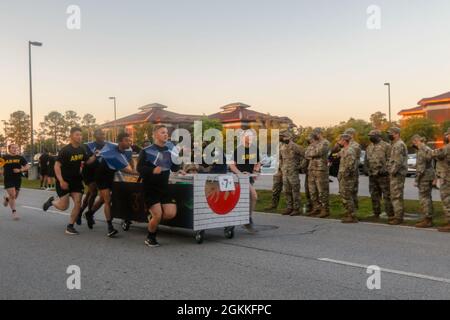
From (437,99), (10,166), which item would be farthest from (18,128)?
(10,166)

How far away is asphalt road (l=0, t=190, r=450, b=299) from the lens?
541 cm

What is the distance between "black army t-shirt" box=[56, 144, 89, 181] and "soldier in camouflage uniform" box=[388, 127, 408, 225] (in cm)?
659

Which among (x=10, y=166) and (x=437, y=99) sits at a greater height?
(x=437, y=99)

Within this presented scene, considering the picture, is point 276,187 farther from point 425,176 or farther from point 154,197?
point 154,197

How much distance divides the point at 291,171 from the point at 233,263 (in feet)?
19.5

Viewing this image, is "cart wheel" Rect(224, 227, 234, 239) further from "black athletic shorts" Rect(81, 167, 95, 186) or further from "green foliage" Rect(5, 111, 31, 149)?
"green foliage" Rect(5, 111, 31, 149)

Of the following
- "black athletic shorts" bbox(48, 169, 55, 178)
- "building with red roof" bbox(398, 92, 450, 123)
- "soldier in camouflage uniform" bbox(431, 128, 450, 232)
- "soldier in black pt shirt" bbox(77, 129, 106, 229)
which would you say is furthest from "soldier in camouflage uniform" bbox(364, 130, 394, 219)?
"building with red roof" bbox(398, 92, 450, 123)

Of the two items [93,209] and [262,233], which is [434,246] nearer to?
[262,233]

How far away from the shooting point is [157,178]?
7.89 meters

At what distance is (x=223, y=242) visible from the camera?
8.59 m

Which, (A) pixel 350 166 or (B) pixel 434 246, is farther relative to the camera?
(A) pixel 350 166

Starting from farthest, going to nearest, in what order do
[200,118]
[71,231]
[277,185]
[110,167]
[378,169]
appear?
[200,118] < [277,185] < [378,169] < [71,231] < [110,167]
